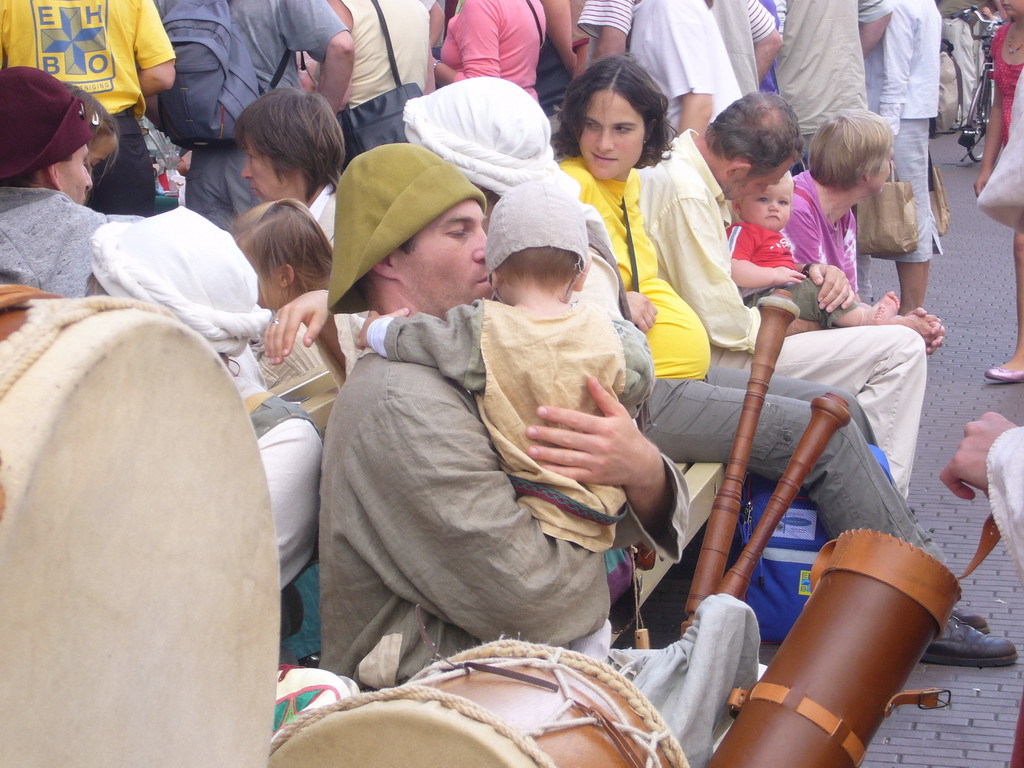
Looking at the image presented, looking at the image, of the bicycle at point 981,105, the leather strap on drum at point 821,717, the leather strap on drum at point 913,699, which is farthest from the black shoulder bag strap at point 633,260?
the bicycle at point 981,105

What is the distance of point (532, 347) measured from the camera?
183 cm

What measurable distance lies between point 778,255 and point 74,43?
2.56 m

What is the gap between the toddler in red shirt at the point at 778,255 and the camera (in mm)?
3904

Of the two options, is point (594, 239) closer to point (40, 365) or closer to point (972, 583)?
point (972, 583)

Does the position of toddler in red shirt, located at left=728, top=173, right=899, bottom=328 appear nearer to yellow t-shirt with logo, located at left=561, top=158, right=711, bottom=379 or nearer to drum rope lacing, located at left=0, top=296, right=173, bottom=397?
yellow t-shirt with logo, located at left=561, top=158, right=711, bottom=379

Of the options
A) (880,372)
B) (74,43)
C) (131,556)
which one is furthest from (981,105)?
(131,556)

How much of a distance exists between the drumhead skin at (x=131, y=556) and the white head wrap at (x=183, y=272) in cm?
102

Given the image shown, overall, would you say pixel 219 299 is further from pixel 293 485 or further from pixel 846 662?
pixel 846 662

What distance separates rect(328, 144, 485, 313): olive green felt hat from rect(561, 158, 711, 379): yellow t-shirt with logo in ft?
3.64

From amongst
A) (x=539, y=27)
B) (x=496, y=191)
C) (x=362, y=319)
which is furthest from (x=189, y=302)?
(x=539, y=27)

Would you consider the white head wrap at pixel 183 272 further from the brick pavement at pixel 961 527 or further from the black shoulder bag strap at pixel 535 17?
the black shoulder bag strap at pixel 535 17

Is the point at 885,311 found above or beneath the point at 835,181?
beneath

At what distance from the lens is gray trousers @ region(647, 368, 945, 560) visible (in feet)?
9.83

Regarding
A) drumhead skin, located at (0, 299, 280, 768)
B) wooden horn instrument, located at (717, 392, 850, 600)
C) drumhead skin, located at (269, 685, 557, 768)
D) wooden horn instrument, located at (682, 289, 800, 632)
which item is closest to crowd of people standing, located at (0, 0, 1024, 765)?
wooden horn instrument, located at (682, 289, 800, 632)
